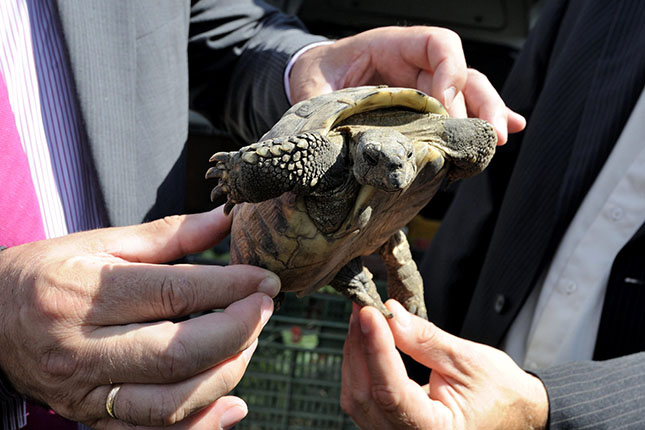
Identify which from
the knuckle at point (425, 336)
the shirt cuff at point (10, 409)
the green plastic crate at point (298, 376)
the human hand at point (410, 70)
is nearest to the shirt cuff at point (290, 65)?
the human hand at point (410, 70)

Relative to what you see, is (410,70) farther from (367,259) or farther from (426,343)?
(367,259)

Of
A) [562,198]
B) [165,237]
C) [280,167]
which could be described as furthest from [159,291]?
[562,198]

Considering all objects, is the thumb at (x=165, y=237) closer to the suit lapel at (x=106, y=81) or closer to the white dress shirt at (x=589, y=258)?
the suit lapel at (x=106, y=81)

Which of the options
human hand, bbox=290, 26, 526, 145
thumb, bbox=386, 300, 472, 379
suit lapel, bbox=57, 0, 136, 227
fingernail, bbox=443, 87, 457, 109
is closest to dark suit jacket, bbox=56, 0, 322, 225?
suit lapel, bbox=57, 0, 136, 227

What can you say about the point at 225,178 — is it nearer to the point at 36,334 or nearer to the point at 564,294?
the point at 36,334

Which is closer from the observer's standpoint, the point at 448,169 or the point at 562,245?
the point at 448,169

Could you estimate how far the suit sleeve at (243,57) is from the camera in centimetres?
155

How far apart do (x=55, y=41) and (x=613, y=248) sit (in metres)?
1.57

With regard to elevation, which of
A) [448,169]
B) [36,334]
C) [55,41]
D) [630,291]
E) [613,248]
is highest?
[55,41]

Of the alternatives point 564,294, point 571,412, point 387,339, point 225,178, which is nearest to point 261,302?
point 225,178

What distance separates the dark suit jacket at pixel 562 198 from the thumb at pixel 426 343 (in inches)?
11.5

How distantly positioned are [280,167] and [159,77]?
66cm

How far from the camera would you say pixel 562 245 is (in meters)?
1.61

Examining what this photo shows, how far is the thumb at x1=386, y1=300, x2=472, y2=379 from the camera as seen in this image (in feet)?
3.92
